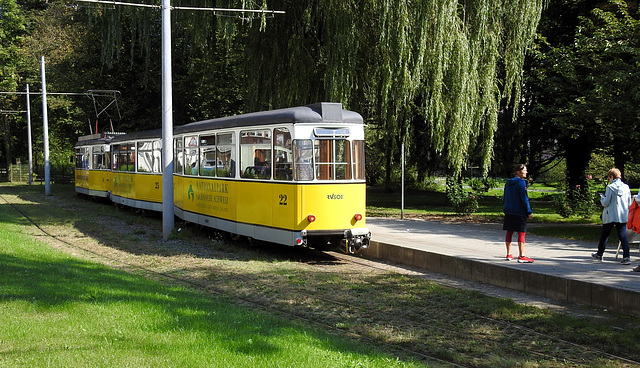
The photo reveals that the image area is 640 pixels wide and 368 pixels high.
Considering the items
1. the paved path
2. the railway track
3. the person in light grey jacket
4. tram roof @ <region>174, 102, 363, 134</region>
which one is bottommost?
the railway track

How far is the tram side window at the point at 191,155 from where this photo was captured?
58.0ft

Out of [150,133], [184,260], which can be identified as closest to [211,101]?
[150,133]

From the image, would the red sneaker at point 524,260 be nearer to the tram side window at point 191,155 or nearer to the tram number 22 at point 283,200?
the tram number 22 at point 283,200

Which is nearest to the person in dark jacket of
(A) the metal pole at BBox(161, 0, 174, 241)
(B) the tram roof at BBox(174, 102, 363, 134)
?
(B) the tram roof at BBox(174, 102, 363, 134)

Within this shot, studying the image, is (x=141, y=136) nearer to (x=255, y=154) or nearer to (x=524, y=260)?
(x=255, y=154)

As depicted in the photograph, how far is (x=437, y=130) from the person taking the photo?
18938 millimetres

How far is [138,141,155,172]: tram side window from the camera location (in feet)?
77.3

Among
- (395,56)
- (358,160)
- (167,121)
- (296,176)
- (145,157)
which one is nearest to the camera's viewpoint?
(296,176)

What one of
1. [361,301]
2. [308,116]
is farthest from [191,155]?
[361,301]

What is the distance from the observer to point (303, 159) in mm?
13453

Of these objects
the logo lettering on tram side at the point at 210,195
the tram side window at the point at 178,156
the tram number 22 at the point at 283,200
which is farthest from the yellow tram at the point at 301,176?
the tram side window at the point at 178,156

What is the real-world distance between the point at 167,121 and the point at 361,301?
30.2 ft

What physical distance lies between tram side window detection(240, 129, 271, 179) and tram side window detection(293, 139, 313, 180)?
2.67 ft

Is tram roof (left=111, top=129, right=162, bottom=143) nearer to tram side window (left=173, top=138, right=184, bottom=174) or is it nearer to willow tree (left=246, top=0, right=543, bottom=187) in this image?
tram side window (left=173, top=138, right=184, bottom=174)
